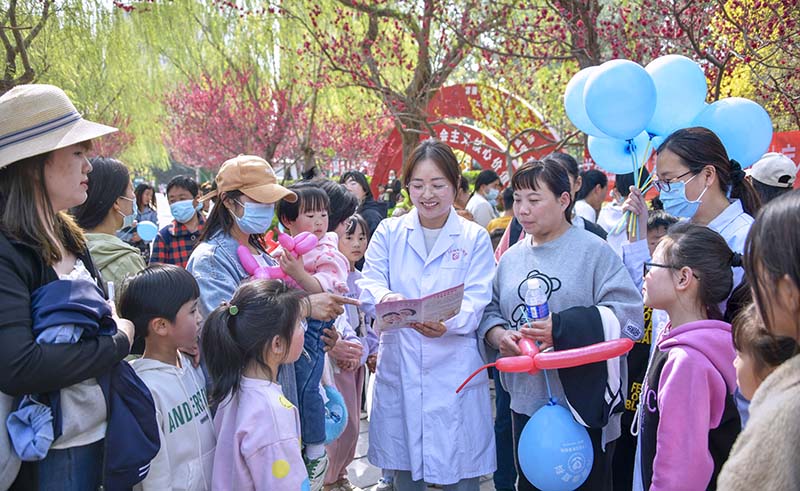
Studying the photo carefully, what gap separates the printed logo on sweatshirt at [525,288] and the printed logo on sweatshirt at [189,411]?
4.40ft

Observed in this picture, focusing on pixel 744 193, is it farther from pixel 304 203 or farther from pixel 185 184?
pixel 185 184

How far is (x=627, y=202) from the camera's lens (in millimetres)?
3047

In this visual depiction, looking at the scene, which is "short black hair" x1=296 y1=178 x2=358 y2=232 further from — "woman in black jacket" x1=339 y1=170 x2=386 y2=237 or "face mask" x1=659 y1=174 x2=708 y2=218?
"face mask" x1=659 y1=174 x2=708 y2=218

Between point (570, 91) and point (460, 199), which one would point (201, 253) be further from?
point (460, 199)

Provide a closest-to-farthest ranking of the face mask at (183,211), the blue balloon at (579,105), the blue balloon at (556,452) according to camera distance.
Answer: the blue balloon at (556,452) < the blue balloon at (579,105) < the face mask at (183,211)

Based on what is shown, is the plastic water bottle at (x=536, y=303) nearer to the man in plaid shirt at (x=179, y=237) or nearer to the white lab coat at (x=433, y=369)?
the white lab coat at (x=433, y=369)

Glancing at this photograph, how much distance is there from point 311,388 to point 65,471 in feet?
3.37

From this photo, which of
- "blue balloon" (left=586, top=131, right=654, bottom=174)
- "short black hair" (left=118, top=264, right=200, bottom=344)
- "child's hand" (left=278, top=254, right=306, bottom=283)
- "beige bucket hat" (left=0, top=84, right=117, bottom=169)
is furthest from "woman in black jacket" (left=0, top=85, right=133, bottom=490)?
"blue balloon" (left=586, top=131, right=654, bottom=174)

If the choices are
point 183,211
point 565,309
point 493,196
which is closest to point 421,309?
point 565,309

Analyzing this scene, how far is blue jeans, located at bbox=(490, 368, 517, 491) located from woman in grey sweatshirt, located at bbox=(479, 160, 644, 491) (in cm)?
86

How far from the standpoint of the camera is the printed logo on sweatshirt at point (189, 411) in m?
2.17

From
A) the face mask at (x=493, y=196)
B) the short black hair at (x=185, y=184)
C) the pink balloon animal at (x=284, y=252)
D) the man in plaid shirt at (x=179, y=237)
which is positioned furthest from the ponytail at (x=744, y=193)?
the face mask at (x=493, y=196)

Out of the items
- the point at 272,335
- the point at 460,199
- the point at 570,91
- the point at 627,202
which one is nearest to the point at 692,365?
the point at 627,202

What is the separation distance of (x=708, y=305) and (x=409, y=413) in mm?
1327
